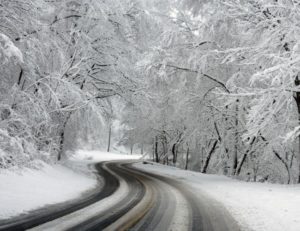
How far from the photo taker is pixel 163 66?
19672 millimetres

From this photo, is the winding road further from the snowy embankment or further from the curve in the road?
the snowy embankment

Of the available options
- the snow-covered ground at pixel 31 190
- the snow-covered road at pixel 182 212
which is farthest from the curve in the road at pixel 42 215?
the snow-covered ground at pixel 31 190

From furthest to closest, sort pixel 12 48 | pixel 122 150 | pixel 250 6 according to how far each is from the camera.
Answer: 1. pixel 122 150
2. pixel 250 6
3. pixel 12 48

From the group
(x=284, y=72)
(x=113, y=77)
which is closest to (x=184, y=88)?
(x=113, y=77)

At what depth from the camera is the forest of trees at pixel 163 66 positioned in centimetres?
1137

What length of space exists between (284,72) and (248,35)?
762 cm

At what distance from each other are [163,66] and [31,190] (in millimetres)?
10144

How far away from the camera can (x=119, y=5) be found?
60.2ft

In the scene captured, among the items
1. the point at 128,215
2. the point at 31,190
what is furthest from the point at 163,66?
the point at 128,215

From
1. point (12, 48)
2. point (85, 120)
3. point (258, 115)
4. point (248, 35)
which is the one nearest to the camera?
point (12, 48)

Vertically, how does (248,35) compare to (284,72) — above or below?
above

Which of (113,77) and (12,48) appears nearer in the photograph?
(12,48)

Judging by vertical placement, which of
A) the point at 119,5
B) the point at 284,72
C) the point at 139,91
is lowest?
the point at 284,72

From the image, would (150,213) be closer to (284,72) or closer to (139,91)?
(284,72)
